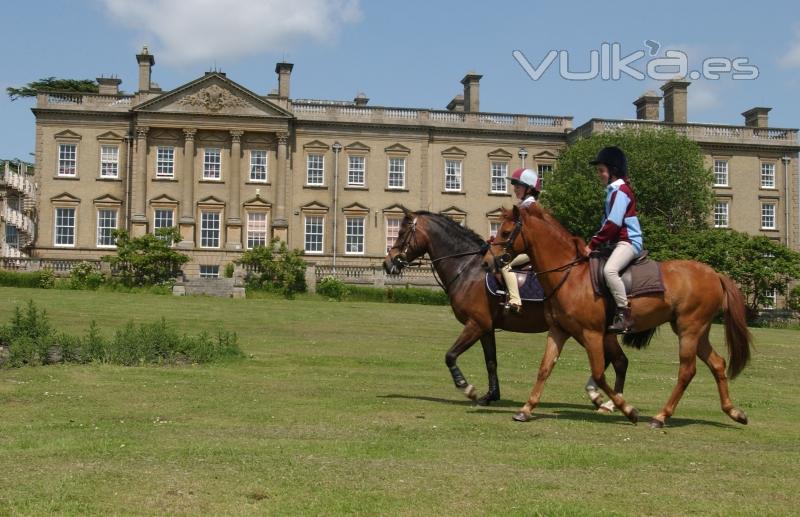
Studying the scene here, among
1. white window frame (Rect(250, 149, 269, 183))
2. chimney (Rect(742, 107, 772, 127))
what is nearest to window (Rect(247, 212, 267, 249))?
white window frame (Rect(250, 149, 269, 183))

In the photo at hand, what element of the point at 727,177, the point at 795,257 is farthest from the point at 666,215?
the point at 727,177

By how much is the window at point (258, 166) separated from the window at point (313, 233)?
13.7 feet

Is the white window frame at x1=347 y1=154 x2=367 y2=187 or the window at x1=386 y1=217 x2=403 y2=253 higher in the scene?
the white window frame at x1=347 y1=154 x2=367 y2=187

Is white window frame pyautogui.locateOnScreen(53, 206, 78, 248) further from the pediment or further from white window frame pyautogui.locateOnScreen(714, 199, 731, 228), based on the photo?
white window frame pyautogui.locateOnScreen(714, 199, 731, 228)

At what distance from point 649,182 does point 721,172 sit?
45.1 ft

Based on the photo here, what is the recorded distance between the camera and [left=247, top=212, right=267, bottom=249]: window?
63.3 meters

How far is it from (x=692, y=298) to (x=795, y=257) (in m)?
44.6

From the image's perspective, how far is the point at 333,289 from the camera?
51.2 m

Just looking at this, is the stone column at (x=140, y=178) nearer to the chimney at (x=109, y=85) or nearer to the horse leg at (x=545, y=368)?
the chimney at (x=109, y=85)

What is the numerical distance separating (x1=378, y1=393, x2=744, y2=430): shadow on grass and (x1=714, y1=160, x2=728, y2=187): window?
2289 inches

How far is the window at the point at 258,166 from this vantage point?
63.8 meters

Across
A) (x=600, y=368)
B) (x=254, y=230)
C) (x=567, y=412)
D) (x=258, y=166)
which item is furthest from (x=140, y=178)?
(x=600, y=368)

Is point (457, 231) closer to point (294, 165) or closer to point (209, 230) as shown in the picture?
point (209, 230)

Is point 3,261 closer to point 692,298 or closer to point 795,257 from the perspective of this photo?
point 795,257
